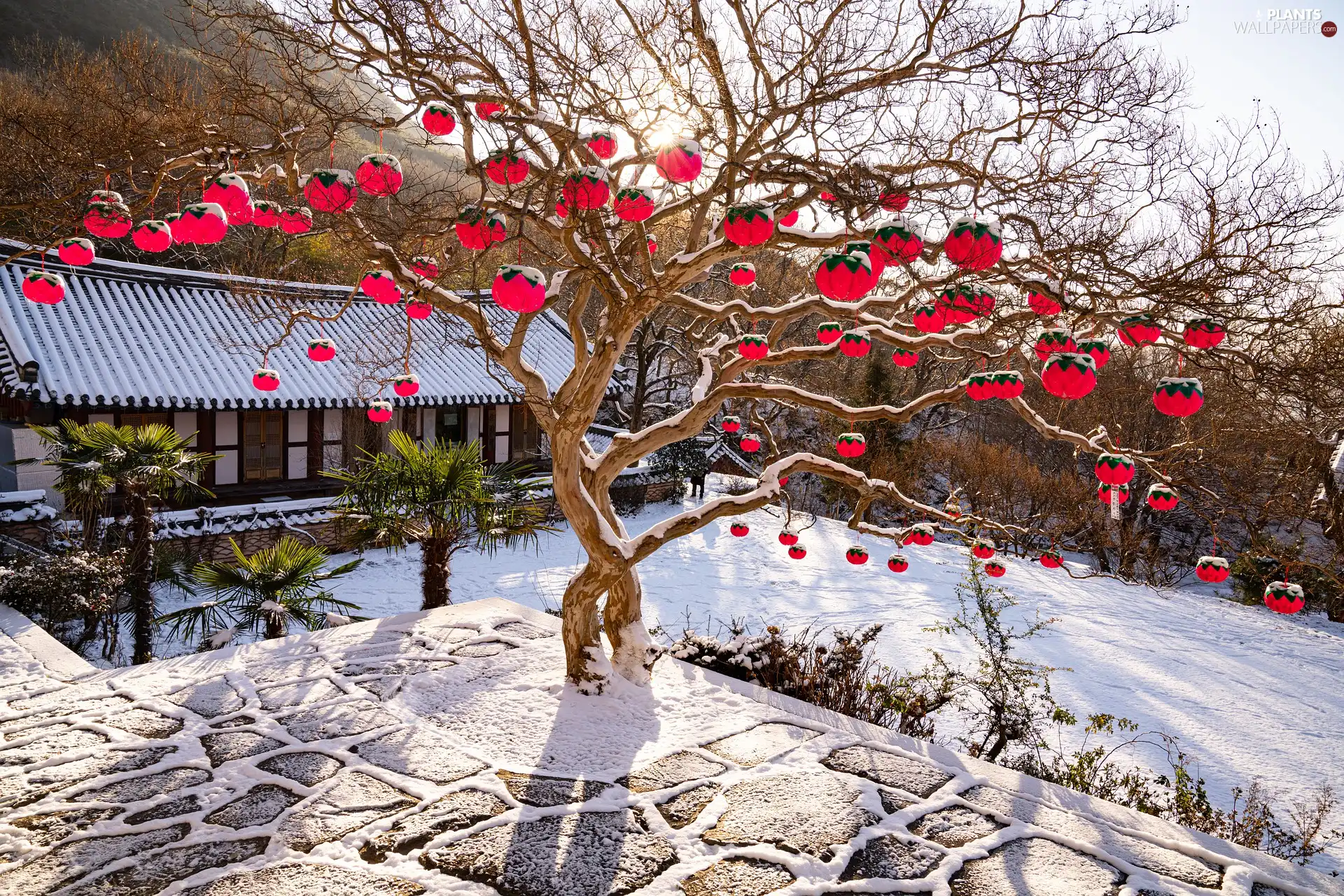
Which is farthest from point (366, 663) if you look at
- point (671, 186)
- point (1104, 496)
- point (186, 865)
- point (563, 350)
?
point (563, 350)

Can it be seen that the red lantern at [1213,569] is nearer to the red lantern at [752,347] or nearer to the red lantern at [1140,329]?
the red lantern at [1140,329]

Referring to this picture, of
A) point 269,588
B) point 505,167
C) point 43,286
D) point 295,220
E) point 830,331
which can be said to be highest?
point 505,167

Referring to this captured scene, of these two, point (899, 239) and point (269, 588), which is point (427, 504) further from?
point (899, 239)

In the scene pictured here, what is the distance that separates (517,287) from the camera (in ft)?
11.7

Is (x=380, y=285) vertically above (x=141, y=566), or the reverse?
(x=380, y=285)

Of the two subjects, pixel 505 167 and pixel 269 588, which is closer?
pixel 505 167

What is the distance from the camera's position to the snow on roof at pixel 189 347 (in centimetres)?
1062

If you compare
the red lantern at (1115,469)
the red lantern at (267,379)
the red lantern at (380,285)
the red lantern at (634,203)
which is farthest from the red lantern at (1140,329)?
the red lantern at (267,379)

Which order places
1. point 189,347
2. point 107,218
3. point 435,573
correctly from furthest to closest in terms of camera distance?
1. point 189,347
2. point 435,573
3. point 107,218

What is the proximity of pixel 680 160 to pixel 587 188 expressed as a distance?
0.44 metres

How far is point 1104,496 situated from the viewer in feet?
14.6

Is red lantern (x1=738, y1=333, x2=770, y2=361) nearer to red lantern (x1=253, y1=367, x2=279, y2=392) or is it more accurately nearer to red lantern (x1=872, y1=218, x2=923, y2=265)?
red lantern (x1=872, y1=218, x2=923, y2=265)

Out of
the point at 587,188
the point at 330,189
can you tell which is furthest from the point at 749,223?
the point at 330,189

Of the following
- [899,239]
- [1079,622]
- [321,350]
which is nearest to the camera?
[899,239]
